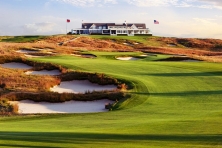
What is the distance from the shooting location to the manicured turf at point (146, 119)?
975 centimetres

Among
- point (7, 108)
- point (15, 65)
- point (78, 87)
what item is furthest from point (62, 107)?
point (15, 65)

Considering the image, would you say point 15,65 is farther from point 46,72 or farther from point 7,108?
point 7,108

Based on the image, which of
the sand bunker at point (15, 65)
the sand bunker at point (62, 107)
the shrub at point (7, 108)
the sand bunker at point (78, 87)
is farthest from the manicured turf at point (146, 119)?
the sand bunker at point (15, 65)

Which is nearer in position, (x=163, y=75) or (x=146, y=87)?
(x=146, y=87)

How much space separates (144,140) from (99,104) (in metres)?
12.5

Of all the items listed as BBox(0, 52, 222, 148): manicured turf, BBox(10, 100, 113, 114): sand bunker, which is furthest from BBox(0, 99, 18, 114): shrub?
BBox(0, 52, 222, 148): manicured turf

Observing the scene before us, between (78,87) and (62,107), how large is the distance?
3798 millimetres

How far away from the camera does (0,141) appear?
31.9 feet

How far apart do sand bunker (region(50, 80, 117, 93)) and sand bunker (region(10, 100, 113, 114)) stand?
7.65ft

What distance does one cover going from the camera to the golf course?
973 centimetres

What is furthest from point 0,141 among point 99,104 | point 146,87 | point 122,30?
point 122,30

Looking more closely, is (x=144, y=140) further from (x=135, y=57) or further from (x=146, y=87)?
(x=135, y=57)

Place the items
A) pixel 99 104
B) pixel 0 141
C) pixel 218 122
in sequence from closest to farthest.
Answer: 1. pixel 0 141
2. pixel 218 122
3. pixel 99 104

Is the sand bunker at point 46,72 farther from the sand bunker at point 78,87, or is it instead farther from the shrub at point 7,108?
the shrub at point 7,108
